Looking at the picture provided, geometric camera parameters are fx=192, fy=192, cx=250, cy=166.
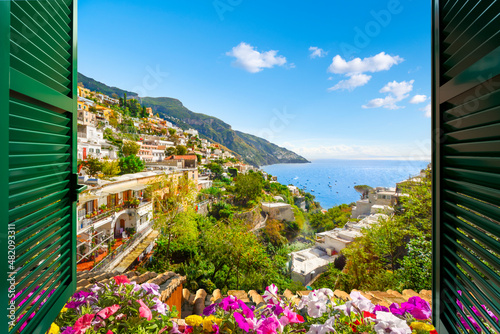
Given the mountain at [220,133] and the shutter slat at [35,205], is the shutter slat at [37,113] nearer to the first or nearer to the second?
the shutter slat at [35,205]

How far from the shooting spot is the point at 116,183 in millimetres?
5277

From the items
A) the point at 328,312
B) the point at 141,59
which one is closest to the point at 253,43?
the point at 141,59

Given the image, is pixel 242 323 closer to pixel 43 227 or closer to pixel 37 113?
pixel 43 227

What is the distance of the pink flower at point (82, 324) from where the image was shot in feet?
1.70

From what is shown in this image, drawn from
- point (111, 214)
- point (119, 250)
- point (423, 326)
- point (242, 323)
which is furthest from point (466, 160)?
point (111, 214)

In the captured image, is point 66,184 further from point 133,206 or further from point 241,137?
point 241,137

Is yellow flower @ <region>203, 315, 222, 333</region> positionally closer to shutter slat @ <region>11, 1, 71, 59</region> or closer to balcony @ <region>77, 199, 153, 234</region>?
shutter slat @ <region>11, 1, 71, 59</region>

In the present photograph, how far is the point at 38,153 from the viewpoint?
1.71 feet

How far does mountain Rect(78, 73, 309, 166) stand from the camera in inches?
903

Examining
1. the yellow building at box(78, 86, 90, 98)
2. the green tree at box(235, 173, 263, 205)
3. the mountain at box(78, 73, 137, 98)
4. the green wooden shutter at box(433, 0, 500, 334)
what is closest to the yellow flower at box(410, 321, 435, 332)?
the green wooden shutter at box(433, 0, 500, 334)

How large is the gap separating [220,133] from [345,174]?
104 ft

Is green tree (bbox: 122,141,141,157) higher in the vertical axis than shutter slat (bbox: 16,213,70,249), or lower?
higher

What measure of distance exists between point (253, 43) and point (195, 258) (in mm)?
4409

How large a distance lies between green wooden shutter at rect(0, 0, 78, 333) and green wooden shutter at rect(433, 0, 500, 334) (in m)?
0.95
